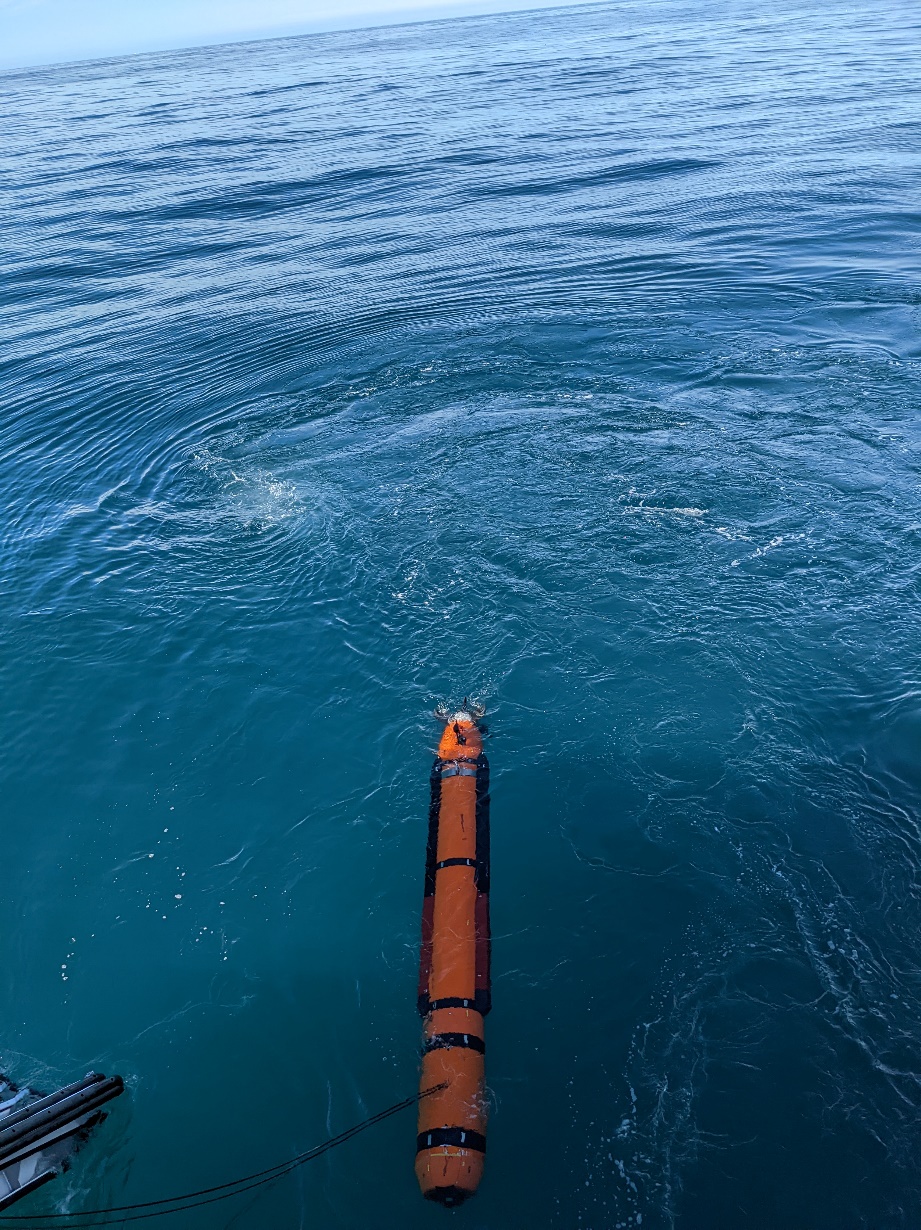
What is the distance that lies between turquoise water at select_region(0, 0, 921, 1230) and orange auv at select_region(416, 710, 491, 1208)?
0.55 m

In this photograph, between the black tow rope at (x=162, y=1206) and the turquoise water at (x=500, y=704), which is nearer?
the black tow rope at (x=162, y=1206)

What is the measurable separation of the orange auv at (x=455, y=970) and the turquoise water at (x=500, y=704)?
21.6 inches

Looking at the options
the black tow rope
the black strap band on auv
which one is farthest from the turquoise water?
the black strap band on auv

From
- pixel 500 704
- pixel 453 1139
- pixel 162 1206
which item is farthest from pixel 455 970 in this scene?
pixel 500 704

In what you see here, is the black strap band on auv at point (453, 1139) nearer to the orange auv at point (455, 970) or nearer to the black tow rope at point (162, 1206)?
the orange auv at point (455, 970)

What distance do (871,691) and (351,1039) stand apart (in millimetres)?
15601

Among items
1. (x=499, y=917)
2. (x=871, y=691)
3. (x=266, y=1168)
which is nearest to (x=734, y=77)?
(x=871, y=691)

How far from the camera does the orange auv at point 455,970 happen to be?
15.6m

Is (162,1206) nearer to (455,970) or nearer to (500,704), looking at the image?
(455,970)

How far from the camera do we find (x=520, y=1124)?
16297 mm

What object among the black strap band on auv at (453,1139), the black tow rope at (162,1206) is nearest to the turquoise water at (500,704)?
the black tow rope at (162,1206)

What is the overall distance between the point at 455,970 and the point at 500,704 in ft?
25.7

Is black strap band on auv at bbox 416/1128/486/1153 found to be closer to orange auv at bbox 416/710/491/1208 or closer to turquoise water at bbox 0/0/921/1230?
orange auv at bbox 416/710/491/1208

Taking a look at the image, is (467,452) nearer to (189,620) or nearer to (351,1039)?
(189,620)
